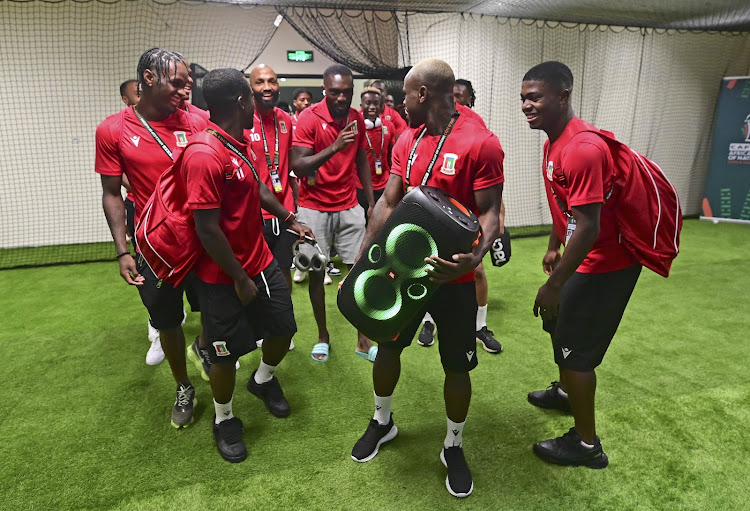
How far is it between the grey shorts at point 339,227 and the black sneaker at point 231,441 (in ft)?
4.09

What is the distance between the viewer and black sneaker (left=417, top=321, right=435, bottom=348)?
3.13 m

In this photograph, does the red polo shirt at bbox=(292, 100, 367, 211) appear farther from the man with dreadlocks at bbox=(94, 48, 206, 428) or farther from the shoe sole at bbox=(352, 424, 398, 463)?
the shoe sole at bbox=(352, 424, 398, 463)

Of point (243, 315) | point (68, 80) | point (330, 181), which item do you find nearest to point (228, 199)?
point (243, 315)

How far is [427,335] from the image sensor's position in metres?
3.16

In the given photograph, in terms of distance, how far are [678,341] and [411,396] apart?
1.94 metres

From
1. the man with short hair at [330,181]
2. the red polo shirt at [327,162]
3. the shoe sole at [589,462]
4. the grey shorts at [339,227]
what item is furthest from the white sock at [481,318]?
the shoe sole at [589,462]

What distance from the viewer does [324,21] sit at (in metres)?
5.23

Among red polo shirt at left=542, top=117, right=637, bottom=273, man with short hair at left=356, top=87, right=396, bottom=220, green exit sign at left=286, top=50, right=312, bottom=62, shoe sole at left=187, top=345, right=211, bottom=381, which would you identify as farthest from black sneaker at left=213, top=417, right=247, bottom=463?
green exit sign at left=286, top=50, right=312, bottom=62

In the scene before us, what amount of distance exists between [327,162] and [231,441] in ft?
5.63

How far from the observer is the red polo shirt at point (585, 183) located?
1542 mm

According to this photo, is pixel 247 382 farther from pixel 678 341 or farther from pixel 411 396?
pixel 678 341

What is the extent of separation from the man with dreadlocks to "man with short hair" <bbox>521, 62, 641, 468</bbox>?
1.46m

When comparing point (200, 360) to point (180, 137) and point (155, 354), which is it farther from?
point (180, 137)

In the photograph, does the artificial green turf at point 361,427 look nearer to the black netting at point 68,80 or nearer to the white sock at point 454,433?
the white sock at point 454,433
